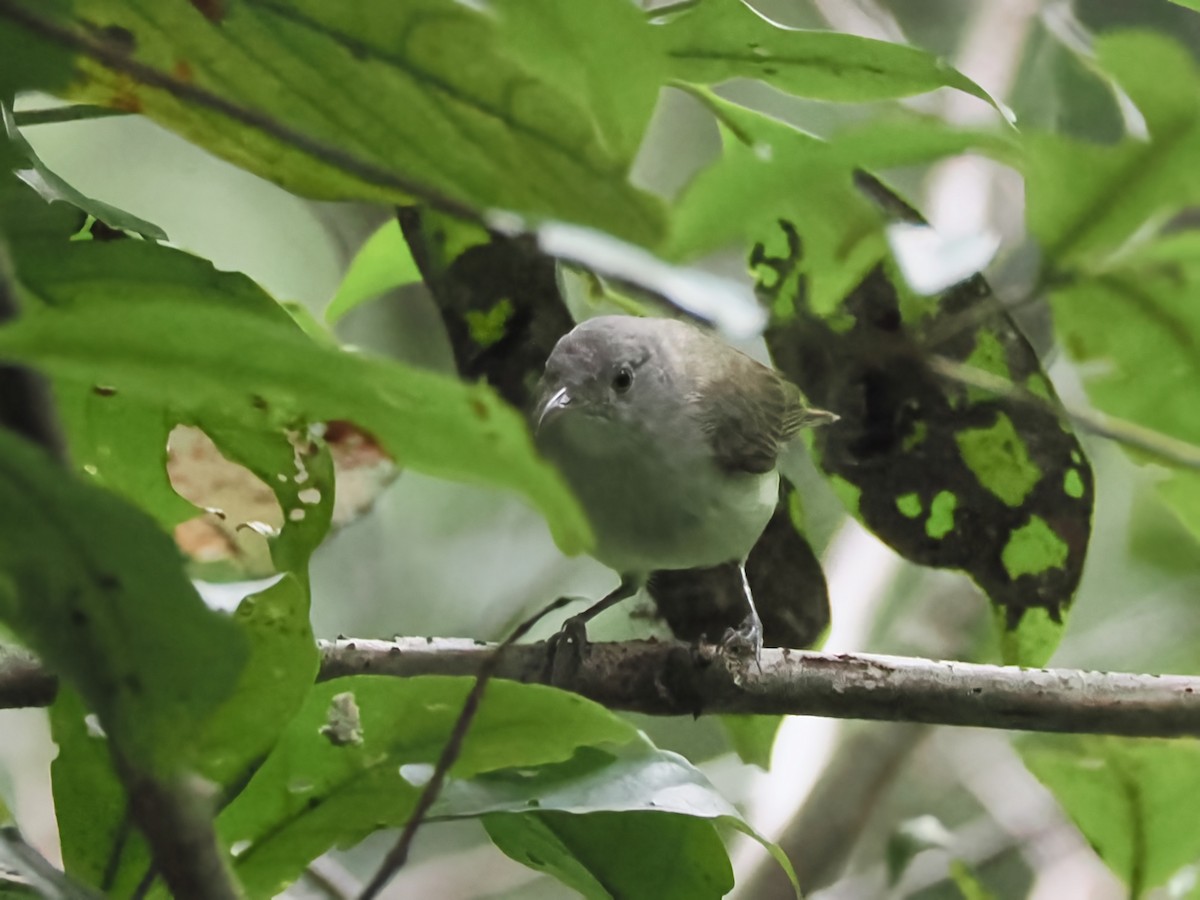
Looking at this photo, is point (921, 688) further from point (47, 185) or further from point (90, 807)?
point (47, 185)

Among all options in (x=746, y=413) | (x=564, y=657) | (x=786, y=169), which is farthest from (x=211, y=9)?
(x=746, y=413)

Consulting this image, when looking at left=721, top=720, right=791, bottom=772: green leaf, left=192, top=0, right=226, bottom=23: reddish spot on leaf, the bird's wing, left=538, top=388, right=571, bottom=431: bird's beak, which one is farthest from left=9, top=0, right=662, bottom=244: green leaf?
A: the bird's wing

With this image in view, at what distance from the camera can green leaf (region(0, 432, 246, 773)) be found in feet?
1.19

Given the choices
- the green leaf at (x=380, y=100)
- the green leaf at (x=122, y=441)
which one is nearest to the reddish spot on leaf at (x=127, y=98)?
the green leaf at (x=380, y=100)

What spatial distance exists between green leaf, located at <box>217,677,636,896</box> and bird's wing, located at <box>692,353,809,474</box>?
0.73 metres

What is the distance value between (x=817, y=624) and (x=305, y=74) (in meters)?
0.81

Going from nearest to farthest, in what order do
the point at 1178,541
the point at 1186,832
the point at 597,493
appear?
the point at 1186,832, the point at 597,493, the point at 1178,541

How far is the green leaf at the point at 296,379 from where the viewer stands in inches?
11.3

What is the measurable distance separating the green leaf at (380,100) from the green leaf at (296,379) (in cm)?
6

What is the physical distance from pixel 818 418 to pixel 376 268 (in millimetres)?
544

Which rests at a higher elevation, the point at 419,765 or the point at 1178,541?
the point at 1178,541

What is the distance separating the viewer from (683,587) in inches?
55.7

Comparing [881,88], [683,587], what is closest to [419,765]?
[881,88]

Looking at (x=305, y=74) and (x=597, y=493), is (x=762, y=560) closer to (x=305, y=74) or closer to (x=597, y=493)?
(x=597, y=493)
